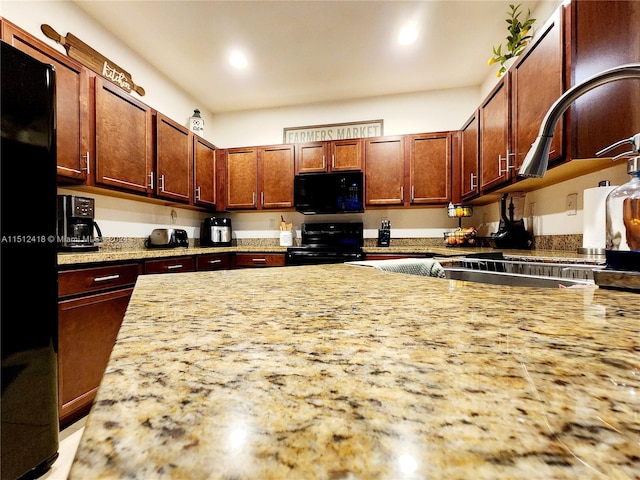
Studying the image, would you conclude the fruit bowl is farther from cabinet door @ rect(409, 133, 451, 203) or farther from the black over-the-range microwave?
the black over-the-range microwave

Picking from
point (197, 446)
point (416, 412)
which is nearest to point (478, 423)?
point (416, 412)

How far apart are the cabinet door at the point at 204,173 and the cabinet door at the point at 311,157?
1042mm

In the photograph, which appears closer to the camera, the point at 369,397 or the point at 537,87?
the point at 369,397

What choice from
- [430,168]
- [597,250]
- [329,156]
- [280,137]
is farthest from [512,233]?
[280,137]

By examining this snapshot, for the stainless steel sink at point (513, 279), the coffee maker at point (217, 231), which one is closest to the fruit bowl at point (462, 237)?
the stainless steel sink at point (513, 279)

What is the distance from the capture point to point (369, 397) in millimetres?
195

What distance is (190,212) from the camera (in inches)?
140

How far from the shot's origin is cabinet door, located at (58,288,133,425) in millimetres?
1512

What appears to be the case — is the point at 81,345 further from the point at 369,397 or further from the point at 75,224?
the point at 369,397

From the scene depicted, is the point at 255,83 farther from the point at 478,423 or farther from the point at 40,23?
the point at 478,423

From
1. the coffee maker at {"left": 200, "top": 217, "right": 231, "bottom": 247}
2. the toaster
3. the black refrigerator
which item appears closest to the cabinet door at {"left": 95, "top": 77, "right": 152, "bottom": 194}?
the toaster

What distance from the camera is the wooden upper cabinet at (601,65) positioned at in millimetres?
1293

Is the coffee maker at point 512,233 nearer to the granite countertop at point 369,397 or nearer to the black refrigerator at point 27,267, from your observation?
the granite countertop at point 369,397

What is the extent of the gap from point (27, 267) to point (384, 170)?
2868mm
